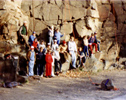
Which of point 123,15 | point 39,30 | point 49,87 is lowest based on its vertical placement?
point 49,87

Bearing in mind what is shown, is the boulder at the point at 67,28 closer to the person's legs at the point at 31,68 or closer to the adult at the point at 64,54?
the adult at the point at 64,54

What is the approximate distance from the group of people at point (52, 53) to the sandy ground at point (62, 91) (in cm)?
88

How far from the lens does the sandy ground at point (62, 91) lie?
25.4ft

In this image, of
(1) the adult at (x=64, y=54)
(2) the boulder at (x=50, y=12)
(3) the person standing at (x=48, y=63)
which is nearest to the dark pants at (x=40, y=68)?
(3) the person standing at (x=48, y=63)

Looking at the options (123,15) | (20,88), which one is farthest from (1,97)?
(123,15)

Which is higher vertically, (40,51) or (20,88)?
(40,51)

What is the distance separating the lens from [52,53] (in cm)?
1225

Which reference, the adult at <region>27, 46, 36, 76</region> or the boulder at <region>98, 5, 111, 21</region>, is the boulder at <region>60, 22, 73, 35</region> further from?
the adult at <region>27, 46, 36, 76</region>

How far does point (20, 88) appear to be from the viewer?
9.18 metres

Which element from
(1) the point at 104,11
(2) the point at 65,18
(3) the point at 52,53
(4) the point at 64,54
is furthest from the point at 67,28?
(1) the point at 104,11

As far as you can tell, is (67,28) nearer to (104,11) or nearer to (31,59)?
(104,11)

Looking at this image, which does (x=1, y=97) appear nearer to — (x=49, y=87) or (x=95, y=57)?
(x=49, y=87)

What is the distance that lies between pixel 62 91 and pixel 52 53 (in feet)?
12.6

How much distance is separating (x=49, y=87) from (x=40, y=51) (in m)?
2.95
